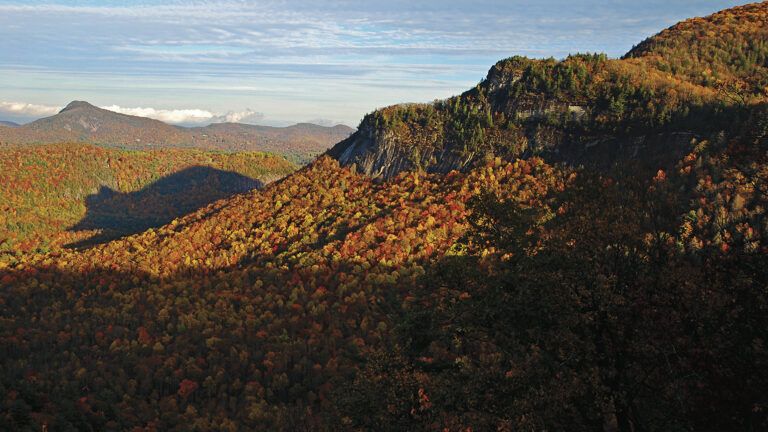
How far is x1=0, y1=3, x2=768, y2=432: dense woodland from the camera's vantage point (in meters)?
20.0

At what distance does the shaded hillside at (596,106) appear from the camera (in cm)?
12888

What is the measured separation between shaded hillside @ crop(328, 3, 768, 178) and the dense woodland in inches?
37.8

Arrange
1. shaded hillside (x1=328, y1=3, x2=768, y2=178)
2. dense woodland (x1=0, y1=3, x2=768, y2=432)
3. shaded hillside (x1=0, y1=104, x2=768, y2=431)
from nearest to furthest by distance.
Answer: shaded hillside (x1=0, y1=104, x2=768, y2=431) → dense woodland (x1=0, y1=3, x2=768, y2=432) → shaded hillside (x1=328, y1=3, x2=768, y2=178)

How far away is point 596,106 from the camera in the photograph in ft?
495

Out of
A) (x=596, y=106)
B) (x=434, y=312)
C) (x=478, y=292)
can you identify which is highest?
(x=596, y=106)

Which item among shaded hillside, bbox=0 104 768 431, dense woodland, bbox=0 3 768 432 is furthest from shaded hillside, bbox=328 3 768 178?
shaded hillside, bbox=0 104 768 431

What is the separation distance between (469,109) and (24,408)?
502 feet

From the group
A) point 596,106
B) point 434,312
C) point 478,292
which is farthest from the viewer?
point 596,106

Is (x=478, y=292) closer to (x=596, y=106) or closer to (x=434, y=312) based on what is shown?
(x=434, y=312)

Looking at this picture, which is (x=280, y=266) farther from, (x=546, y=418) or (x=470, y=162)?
(x=546, y=418)

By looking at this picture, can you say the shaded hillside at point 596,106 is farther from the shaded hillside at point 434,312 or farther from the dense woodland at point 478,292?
the shaded hillside at point 434,312

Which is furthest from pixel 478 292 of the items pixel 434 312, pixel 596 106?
pixel 596 106

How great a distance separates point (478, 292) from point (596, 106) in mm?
143763

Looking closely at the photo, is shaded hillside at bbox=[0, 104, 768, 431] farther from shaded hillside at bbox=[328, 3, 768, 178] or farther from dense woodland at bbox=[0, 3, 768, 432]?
shaded hillside at bbox=[328, 3, 768, 178]
